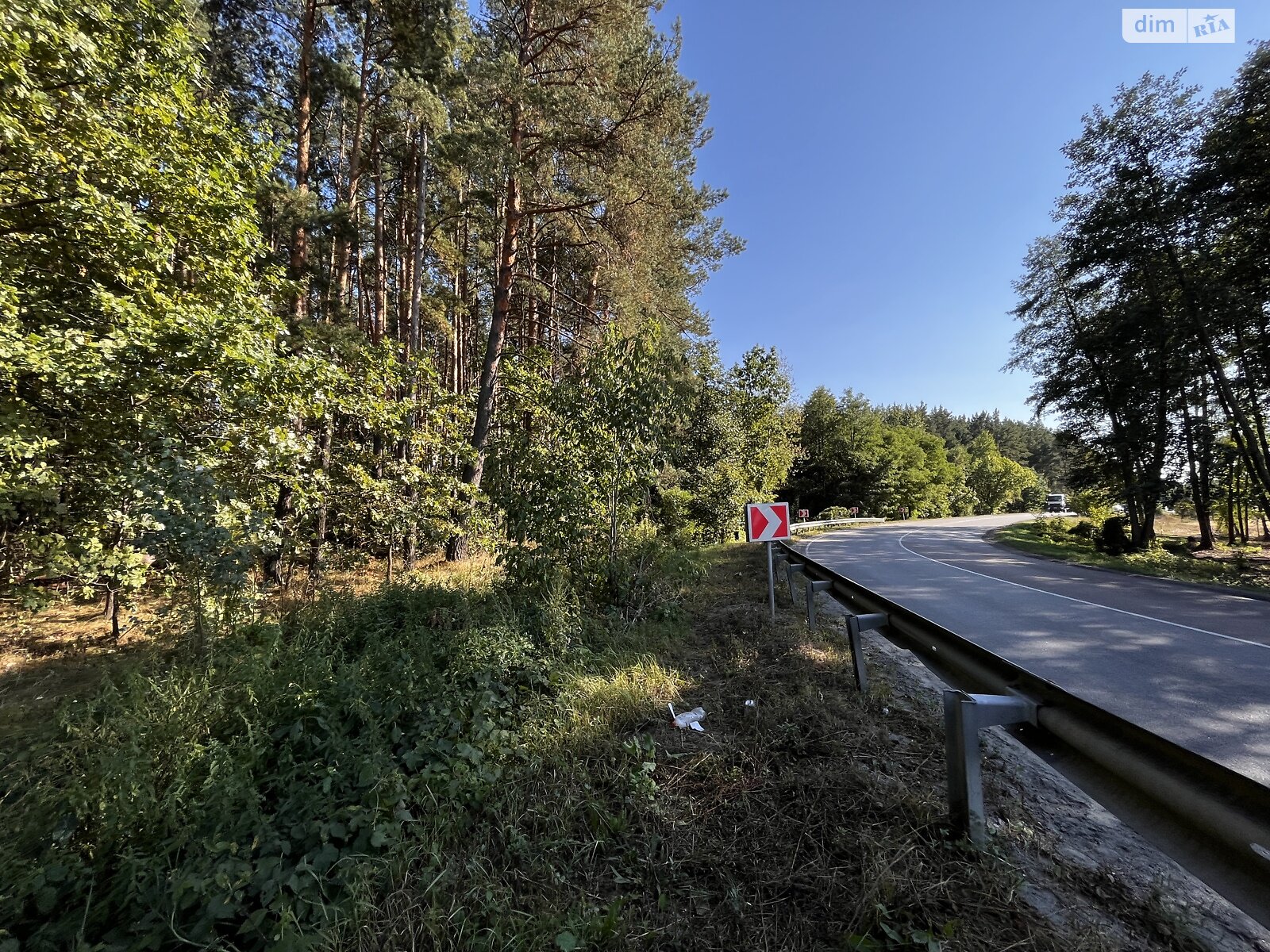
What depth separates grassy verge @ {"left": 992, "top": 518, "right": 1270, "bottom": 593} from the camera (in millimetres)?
10148

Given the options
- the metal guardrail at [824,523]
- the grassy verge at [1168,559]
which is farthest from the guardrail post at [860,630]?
the metal guardrail at [824,523]

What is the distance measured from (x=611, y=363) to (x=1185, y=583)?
1353 cm

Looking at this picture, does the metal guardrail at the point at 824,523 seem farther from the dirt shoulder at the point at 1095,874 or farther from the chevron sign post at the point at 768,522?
the dirt shoulder at the point at 1095,874

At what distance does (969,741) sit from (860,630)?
1451mm

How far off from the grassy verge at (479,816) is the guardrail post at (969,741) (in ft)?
0.44

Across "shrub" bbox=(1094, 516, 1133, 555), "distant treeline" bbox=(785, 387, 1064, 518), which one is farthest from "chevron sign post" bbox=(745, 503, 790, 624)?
"distant treeline" bbox=(785, 387, 1064, 518)

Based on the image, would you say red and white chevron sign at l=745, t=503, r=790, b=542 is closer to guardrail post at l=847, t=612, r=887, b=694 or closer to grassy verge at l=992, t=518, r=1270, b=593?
guardrail post at l=847, t=612, r=887, b=694

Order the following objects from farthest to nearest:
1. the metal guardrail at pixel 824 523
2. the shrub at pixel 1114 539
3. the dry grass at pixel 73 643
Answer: the metal guardrail at pixel 824 523 → the shrub at pixel 1114 539 → the dry grass at pixel 73 643

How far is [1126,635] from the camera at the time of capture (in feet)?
20.1

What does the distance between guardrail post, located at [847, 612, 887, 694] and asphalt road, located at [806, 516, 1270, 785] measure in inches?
52.9

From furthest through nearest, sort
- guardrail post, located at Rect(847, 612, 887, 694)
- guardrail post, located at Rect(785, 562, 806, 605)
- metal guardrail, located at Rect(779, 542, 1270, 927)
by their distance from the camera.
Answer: guardrail post, located at Rect(785, 562, 806, 605) → guardrail post, located at Rect(847, 612, 887, 694) → metal guardrail, located at Rect(779, 542, 1270, 927)

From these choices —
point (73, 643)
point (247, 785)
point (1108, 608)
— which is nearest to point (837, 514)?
point (1108, 608)

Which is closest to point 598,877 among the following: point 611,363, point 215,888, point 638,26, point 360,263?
point 215,888

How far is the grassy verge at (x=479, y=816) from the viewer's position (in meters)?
1.87
